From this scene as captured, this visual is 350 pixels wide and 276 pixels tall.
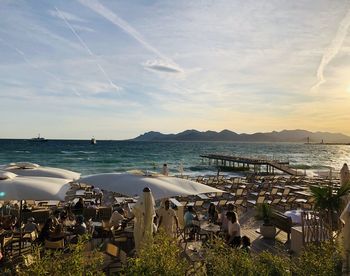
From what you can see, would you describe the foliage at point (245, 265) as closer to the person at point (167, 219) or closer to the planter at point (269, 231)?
the person at point (167, 219)

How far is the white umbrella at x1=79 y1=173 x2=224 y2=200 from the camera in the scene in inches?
347

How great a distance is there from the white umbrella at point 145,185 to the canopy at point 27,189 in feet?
3.65

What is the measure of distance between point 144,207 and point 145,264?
390cm

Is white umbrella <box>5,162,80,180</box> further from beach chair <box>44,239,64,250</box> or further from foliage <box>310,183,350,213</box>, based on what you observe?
foliage <box>310,183,350,213</box>

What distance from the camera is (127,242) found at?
962cm

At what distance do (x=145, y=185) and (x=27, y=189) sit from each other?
2.95 metres

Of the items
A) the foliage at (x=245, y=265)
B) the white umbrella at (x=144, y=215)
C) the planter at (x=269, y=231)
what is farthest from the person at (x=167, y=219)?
the foliage at (x=245, y=265)

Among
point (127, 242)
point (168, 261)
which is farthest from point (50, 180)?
point (168, 261)

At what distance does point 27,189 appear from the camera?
8664 millimetres

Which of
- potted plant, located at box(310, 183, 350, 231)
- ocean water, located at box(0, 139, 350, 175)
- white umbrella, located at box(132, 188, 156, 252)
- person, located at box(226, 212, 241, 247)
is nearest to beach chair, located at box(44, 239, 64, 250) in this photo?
white umbrella, located at box(132, 188, 156, 252)

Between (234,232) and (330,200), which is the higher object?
(330,200)

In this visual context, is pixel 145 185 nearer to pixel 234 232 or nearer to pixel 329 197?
pixel 234 232

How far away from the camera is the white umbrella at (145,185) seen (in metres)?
8.80

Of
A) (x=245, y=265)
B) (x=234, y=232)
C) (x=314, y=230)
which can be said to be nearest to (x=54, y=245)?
(x=234, y=232)
